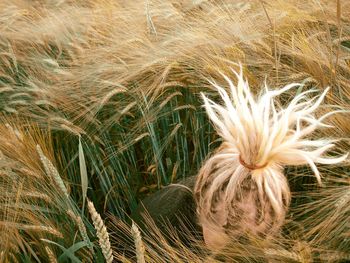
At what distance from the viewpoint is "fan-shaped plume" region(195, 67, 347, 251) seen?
0.87m

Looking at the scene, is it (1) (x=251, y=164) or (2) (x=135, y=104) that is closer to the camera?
(1) (x=251, y=164)

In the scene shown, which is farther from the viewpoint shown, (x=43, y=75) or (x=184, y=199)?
(x=43, y=75)

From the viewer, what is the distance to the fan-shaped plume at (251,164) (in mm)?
869

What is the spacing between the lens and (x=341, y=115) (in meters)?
1.26

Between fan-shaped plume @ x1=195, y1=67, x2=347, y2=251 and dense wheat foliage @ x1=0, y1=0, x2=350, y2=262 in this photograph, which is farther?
dense wheat foliage @ x1=0, y1=0, x2=350, y2=262

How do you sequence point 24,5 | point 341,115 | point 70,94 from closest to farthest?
point 341,115
point 70,94
point 24,5

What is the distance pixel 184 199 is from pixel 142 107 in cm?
40

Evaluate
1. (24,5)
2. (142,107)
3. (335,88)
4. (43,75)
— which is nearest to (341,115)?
(335,88)

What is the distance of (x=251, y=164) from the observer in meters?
0.89

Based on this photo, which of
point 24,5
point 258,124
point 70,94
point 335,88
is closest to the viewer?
point 258,124

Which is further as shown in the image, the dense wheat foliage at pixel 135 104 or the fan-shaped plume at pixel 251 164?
the dense wheat foliage at pixel 135 104

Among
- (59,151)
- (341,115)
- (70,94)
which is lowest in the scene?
(59,151)

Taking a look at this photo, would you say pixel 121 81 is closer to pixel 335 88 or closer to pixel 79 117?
pixel 79 117

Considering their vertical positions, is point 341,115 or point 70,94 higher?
point 341,115
